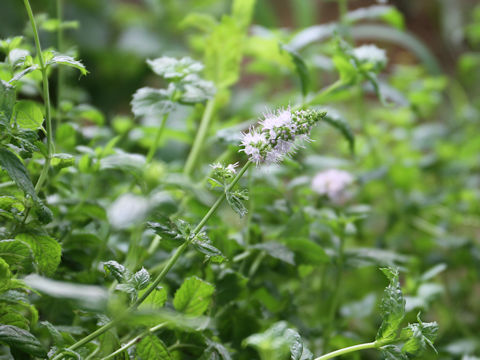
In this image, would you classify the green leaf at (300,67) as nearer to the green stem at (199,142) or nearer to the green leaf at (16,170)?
the green stem at (199,142)

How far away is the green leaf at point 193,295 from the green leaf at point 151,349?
48mm

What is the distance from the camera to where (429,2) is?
9.09 ft

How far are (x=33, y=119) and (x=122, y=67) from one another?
143 cm

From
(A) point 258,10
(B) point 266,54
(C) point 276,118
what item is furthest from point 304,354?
(A) point 258,10

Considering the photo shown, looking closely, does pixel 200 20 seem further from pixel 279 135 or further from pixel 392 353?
pixel 392 353

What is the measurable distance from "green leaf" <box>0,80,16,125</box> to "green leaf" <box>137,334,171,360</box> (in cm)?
23

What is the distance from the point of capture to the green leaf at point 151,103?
1.83 feet

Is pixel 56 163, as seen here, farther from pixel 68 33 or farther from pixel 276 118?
pixel 68 33

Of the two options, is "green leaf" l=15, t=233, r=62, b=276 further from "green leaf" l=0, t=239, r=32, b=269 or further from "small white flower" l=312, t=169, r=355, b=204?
"small white flower" l=312, t=169, r=355, b=204

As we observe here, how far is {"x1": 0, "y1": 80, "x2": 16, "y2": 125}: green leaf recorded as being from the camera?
406 mm

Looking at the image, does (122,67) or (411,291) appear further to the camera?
(122,67)

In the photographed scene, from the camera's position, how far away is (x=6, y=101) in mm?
410

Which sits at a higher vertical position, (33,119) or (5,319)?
(33,119)

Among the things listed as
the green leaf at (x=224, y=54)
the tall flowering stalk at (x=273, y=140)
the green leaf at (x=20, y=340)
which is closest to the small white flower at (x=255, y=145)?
the tall flowering stalk at (x=273, y=140)
